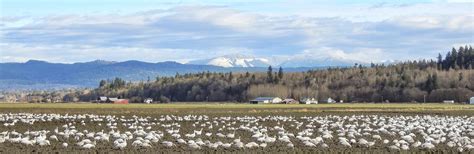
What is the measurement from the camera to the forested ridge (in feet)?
426

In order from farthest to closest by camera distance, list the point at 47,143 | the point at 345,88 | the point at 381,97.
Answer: the point at 345,88 → the point at 381,97 → the point at 47,143

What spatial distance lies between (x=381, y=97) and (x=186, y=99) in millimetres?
41432

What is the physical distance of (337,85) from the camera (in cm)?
15000

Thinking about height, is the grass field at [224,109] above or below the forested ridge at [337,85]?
below

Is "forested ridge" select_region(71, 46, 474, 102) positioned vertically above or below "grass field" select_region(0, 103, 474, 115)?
above

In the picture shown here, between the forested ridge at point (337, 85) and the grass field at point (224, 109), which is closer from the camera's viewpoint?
the grass field at point (224, 109)

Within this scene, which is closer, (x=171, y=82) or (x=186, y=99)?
(x=186, y=99)

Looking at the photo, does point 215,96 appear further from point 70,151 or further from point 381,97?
point 70,151

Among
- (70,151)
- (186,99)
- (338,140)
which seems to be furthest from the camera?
(186,99)

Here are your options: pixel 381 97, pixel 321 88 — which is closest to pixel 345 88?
pixel 321 88

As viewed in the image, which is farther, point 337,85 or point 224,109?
point 337,85

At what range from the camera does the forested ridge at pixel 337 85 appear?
130 metres

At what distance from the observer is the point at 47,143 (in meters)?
24.6

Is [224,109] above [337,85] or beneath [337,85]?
beneath
